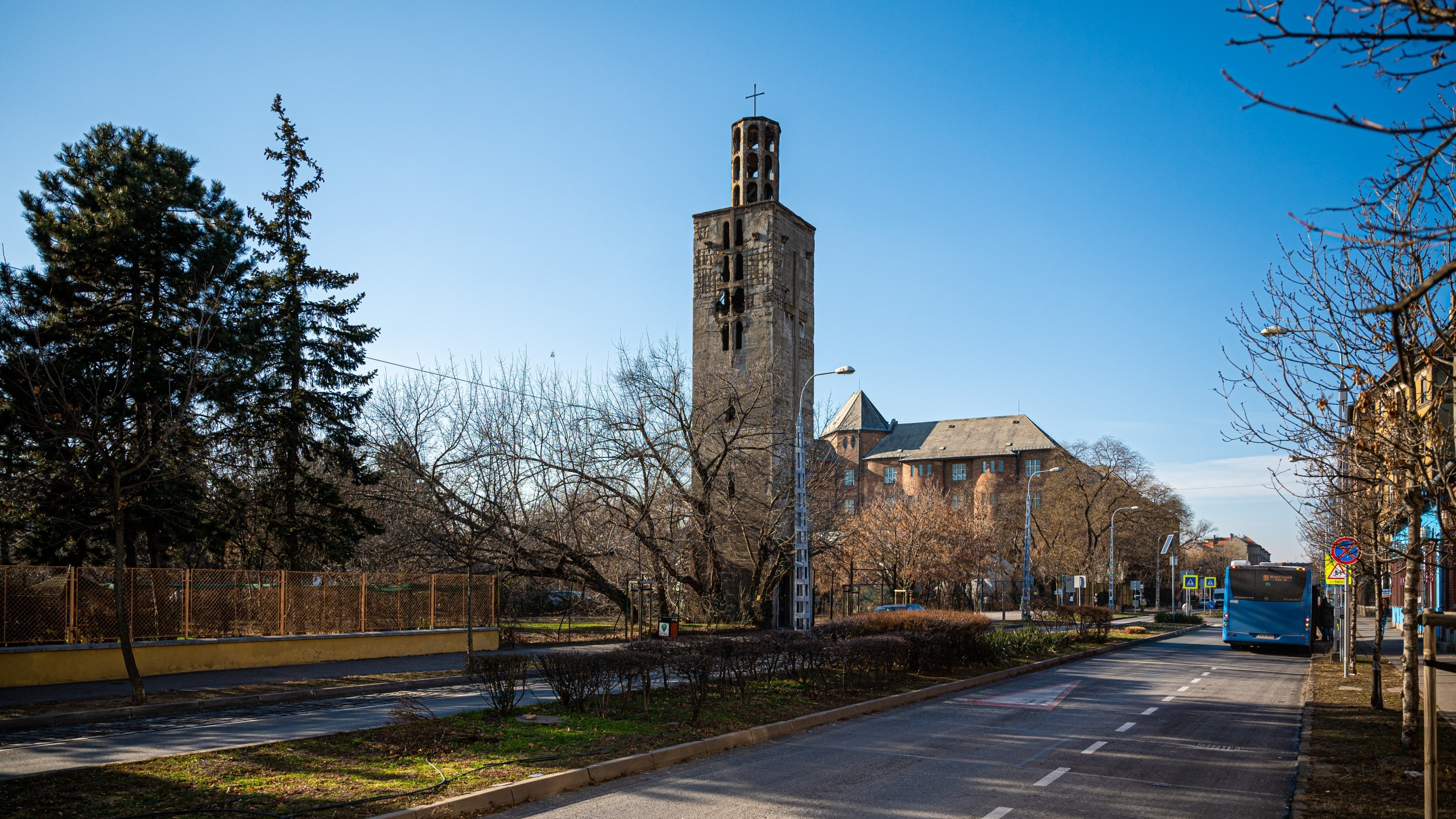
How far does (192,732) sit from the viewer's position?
12172 mm

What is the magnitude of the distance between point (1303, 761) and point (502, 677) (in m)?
9.69

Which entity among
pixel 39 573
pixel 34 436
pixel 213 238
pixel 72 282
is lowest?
pixel 39 573

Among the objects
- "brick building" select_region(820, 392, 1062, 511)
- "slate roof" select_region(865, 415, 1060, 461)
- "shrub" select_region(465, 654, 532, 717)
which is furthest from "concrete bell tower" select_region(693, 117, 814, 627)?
"slate roof" select_region(865, 415, 1060, 461)

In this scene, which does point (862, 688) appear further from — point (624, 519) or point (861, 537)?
point (861, 537)

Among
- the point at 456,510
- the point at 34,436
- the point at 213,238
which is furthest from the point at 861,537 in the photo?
the point at 34,436

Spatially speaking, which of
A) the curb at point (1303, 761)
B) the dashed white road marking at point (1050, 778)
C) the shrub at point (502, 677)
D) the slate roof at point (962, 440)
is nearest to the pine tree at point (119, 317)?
the shrub at point (502, 677)

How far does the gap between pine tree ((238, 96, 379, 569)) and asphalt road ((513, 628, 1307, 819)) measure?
67.0 ft

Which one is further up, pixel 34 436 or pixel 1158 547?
pixel 34 436

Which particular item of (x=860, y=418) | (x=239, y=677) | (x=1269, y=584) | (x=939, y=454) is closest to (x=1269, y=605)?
(x=1269, y=584)

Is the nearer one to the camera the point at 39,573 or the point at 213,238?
the point at 39,573

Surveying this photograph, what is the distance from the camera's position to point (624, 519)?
109 ft

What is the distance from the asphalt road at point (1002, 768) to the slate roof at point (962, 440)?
85.3 metres

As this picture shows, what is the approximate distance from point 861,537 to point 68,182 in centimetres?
4469

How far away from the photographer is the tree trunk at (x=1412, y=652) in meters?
10.6
